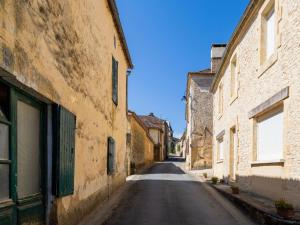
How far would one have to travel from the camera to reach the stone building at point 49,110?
12.3 feet

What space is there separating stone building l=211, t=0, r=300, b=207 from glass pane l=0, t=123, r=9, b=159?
560 centimetres

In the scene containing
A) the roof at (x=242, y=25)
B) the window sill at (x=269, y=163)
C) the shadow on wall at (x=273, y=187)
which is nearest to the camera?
the shadow on wall at (x=273, y=187)

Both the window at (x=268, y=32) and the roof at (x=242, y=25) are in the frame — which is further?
the roof at (x=242, y=25)

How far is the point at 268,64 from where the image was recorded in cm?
856

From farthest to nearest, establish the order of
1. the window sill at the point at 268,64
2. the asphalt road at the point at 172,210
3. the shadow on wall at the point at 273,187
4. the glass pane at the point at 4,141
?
1. the window sill at the point at 268,64
2. the asphalt road at the point at 172,210
3. the shadow on wall at the point at 273,187
4. the glass pane at the point at 4,141

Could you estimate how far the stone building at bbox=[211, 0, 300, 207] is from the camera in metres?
7.06

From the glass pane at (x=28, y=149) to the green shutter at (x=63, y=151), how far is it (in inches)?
13.9

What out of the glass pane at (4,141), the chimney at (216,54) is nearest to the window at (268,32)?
the glass pane at (4,141)

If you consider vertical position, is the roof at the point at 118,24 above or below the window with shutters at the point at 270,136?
above

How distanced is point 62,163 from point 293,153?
4789 mm

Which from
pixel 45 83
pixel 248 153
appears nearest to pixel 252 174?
pixel 248 153

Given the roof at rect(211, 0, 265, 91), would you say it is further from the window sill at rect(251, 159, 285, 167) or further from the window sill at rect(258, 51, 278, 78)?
the window sill at rect(251, 159, 285, 167)

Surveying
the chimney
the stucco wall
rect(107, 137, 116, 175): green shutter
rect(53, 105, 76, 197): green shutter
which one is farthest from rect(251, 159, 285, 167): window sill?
the chimney

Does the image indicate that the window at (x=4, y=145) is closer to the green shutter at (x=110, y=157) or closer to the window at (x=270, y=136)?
the window at (x=270, y=136)
